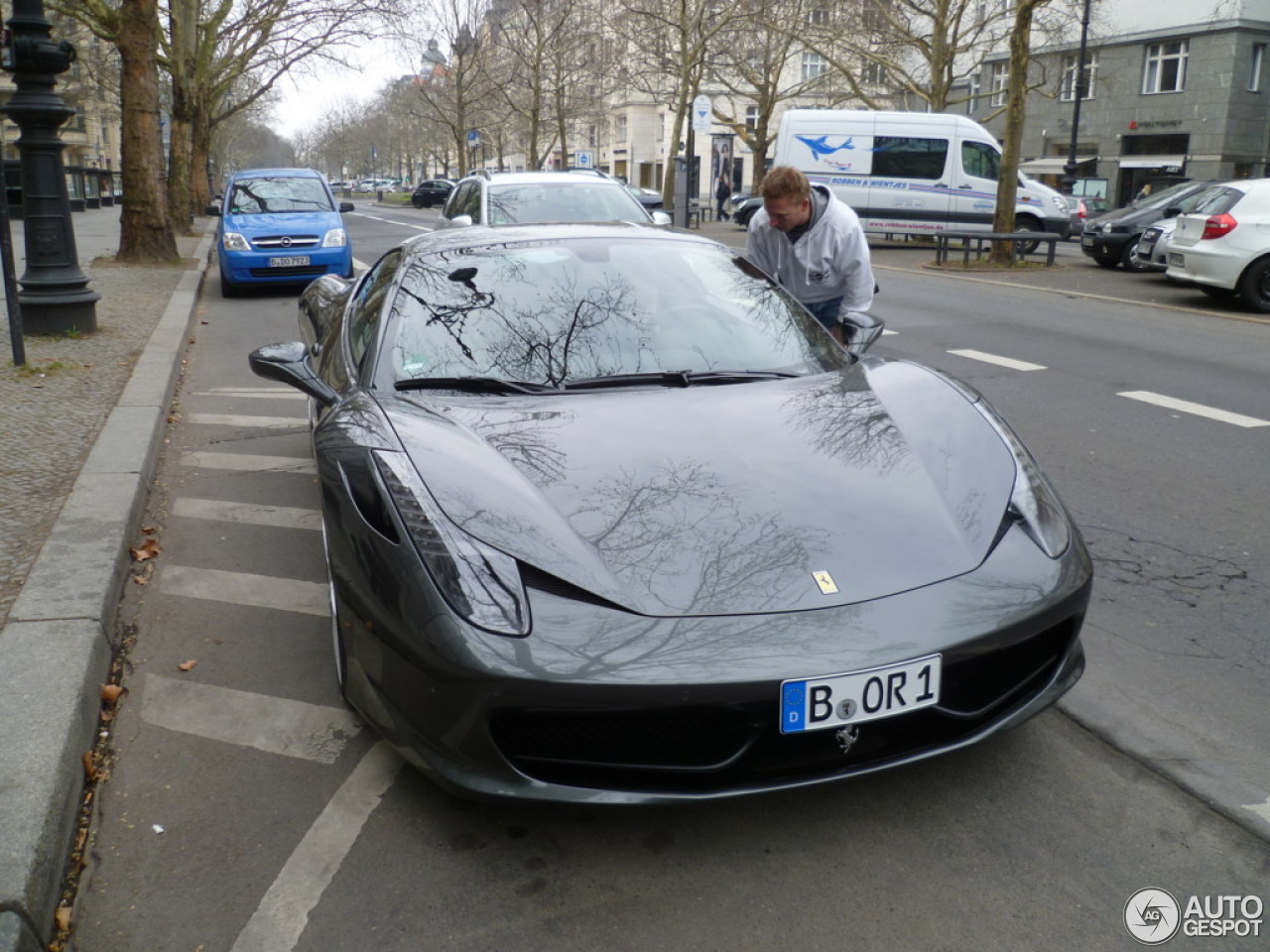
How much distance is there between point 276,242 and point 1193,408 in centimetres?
1113

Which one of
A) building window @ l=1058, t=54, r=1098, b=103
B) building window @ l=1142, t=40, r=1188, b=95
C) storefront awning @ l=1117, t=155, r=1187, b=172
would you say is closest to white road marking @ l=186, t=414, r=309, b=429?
storefront awning @ l=1117, t=155, r=1187, b=172

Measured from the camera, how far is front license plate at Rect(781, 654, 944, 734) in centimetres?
230

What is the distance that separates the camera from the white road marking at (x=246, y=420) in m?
7.24

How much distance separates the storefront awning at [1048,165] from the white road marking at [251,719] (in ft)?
157

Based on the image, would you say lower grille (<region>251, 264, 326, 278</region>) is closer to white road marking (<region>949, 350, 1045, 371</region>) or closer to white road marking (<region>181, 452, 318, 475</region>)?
white road marking (<region>949, 350, 1045, 371</region>)

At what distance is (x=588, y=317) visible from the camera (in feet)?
12.4

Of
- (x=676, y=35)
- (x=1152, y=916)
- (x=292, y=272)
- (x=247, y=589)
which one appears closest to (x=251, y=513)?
(x=247, y=589)

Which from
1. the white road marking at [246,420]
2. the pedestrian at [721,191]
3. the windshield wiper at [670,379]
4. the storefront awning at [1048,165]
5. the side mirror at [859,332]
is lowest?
the white road marking at [246,420]

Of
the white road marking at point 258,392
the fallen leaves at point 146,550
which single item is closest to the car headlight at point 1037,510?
the fallen leaves at point 146,550

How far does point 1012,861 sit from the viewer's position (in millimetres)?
2480

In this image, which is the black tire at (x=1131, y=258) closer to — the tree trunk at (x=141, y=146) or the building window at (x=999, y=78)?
the tree trunk at (x=141, y=146)

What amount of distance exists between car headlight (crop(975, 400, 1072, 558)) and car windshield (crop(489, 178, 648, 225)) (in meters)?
8.11

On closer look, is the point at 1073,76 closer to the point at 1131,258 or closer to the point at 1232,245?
the point at 1131,258

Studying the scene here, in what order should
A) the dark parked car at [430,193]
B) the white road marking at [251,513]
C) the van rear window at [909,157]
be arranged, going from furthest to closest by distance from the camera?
1. the dark parked car at [430,193]
2. the van rear window at [909,157]
3. the white road marking at [251,513]
